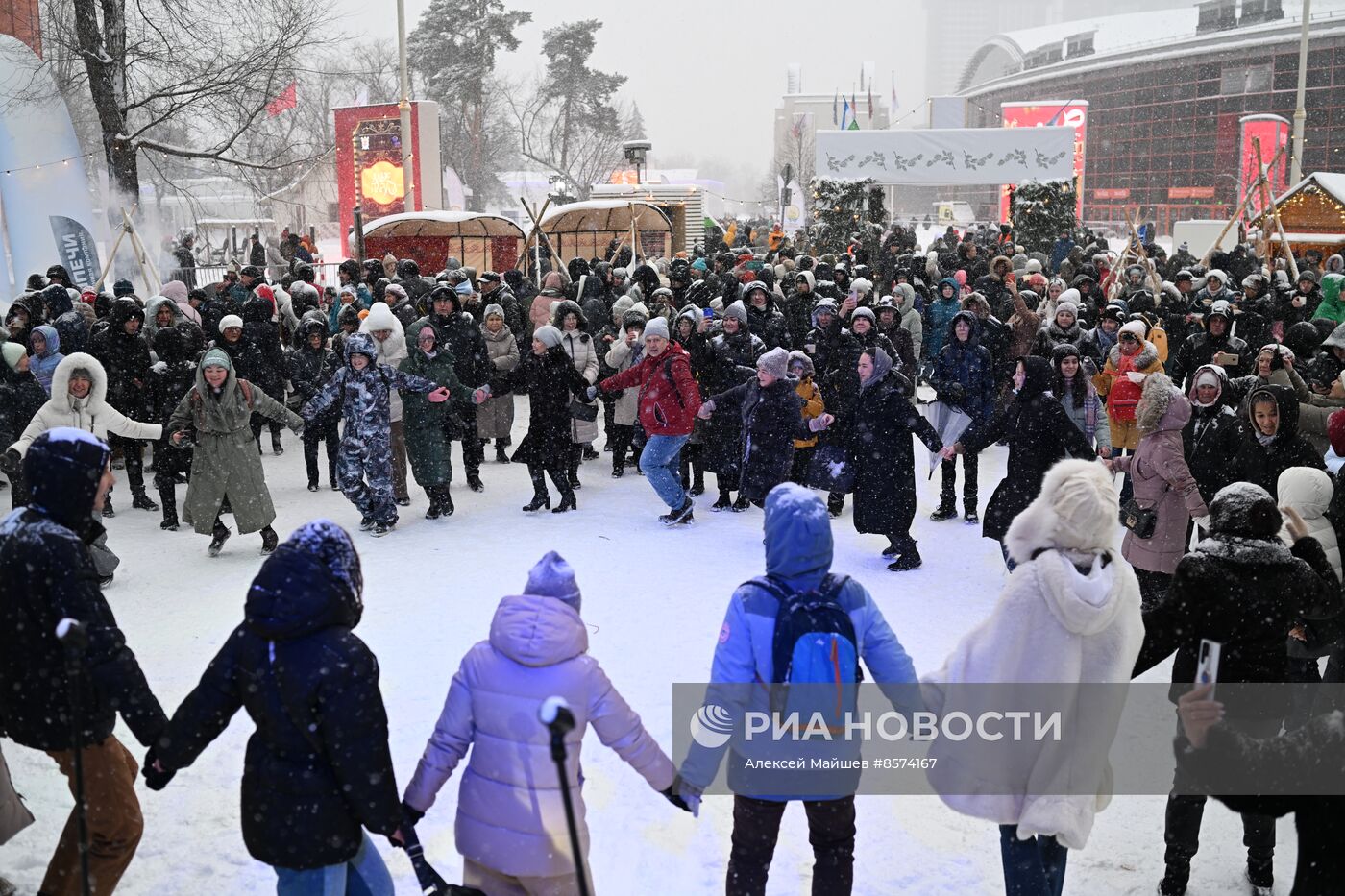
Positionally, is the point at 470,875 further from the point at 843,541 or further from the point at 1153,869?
the point at 843,541

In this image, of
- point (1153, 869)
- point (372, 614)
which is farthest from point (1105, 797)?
point (372, 614)

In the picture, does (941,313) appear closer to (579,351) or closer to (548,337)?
(579,351)

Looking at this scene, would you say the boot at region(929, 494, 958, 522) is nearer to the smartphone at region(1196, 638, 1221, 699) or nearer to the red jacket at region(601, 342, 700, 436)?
the red jacket at region(601, 342, 700, 436)

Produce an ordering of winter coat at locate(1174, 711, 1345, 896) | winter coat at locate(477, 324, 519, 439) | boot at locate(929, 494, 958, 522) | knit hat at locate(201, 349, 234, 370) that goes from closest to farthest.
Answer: winter coat at locate(1174, 711, 1345, 896), knit hat at locate(201, 349, 234, 370), boot at locate(929, 494, 958, 522), winter coat at locate(477, 324, 519, 439)

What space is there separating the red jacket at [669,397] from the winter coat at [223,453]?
2.71 m

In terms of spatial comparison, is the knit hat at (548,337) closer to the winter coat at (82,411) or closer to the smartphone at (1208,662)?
the winter coat at (82,411)

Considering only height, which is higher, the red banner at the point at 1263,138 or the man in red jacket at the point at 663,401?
the red banner at the point at 1263,138

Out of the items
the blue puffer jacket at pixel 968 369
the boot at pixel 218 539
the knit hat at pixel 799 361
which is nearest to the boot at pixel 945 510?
the blue puffer jacket at pixel 968 369

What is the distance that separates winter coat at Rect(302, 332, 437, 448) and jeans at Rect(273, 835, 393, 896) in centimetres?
564

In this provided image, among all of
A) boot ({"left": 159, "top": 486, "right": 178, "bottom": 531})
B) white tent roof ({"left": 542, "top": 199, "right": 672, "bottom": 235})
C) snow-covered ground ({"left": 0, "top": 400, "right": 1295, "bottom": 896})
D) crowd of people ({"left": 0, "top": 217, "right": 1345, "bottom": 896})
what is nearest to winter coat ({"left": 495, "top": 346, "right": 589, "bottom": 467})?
crowd of people ({"left": 0, "top": 217, "right": 1345, "bottom": 896})

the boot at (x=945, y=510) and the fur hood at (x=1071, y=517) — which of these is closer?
the fur hood at (x=1071, y=517)

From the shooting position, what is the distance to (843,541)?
899 centimetres

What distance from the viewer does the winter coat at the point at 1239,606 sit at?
12.4 ft

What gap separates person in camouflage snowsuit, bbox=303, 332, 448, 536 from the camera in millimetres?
8656
